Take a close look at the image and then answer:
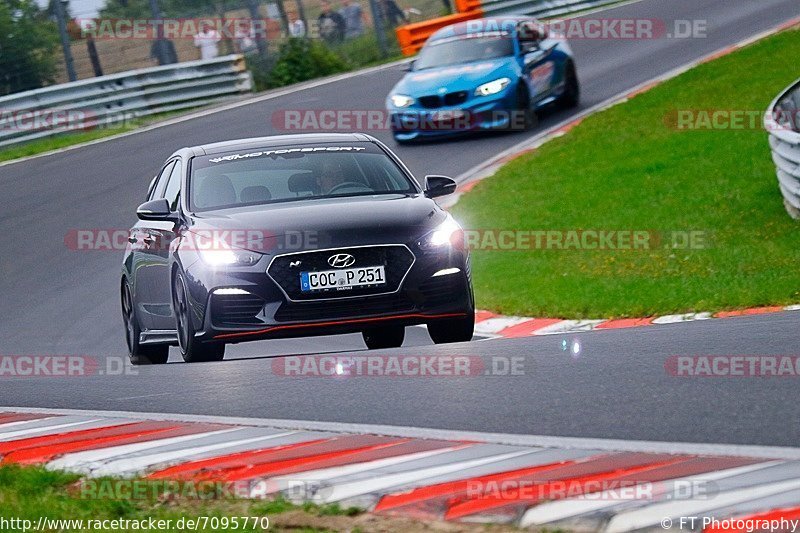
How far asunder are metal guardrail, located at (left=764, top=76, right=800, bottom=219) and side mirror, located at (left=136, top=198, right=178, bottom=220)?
6467 millimetres

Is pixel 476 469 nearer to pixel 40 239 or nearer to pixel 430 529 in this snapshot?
pixel 430 529

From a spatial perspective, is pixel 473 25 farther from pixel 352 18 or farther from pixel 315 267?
pixel 315 267

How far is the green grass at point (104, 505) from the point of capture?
509 cm

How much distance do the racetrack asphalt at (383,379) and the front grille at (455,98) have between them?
1289mm

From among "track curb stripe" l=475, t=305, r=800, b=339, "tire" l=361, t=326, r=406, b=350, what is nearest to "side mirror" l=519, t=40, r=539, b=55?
"track curb stripe" l=475, t=305, r=800, b=339

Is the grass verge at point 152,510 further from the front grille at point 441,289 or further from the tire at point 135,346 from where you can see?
the tire at point 135,346

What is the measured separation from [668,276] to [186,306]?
18.5 ft

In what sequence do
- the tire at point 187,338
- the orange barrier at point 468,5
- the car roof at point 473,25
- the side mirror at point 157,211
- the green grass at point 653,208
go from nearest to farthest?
the tire at point 187,338, the side mirror at point 157,211, the green grass at point 653,208, the car roof at point 473,25, the orange barrier at point 468,5

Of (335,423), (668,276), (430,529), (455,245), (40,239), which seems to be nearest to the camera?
(430,529)

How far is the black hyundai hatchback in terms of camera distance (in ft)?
29.1

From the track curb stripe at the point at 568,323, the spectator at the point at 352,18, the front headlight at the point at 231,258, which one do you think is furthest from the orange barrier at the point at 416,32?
the front headlight at the point at 231,258

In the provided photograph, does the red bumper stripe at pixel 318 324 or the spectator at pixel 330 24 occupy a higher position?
the red bumper stripe at pixel 318 324

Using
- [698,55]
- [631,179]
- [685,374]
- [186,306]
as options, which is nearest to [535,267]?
[631,179]

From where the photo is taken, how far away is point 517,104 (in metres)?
21.9
